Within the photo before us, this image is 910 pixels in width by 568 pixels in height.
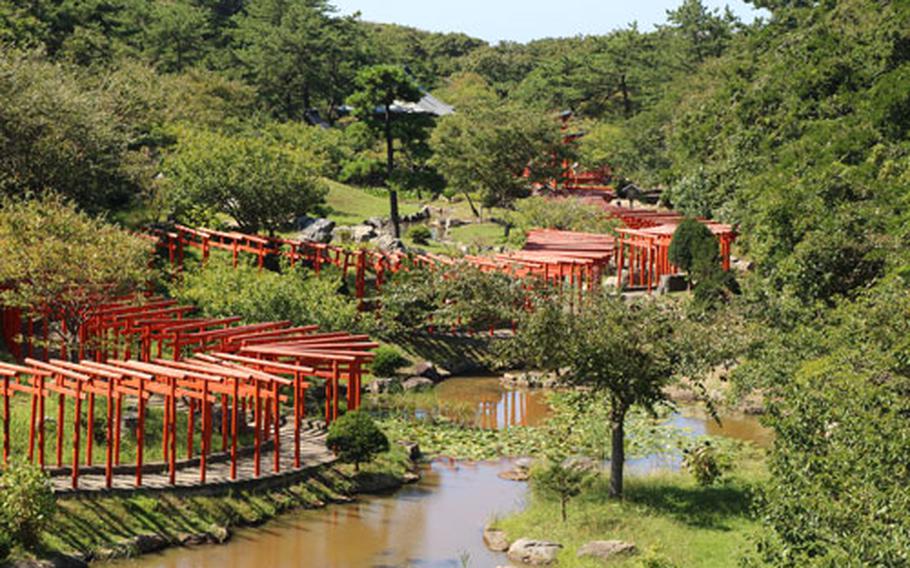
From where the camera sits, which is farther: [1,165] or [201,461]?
[1,165]

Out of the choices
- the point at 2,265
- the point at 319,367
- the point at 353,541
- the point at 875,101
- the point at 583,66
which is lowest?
the point at 353,541

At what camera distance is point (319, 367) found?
98.4 ft

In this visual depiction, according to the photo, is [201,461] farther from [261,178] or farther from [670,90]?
[670,90]

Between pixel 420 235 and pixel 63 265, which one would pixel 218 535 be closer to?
pixel 63 265

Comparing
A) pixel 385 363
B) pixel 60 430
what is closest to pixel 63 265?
pixel 60 430

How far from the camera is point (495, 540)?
24266mm

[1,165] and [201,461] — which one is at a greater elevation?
[1,165]

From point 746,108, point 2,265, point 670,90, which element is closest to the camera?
point 2,265

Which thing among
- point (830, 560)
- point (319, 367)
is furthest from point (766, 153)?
point (830, 560)

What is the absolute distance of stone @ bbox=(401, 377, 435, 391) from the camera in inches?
1489

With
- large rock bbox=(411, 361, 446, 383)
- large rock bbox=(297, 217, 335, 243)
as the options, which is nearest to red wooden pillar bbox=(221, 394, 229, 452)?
large rock bbox=(411, 361, 446, 383)

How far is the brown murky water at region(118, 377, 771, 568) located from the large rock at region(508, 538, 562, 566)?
0.39m

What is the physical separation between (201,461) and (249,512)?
1494 millimetres

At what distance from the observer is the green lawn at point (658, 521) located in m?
21.7
